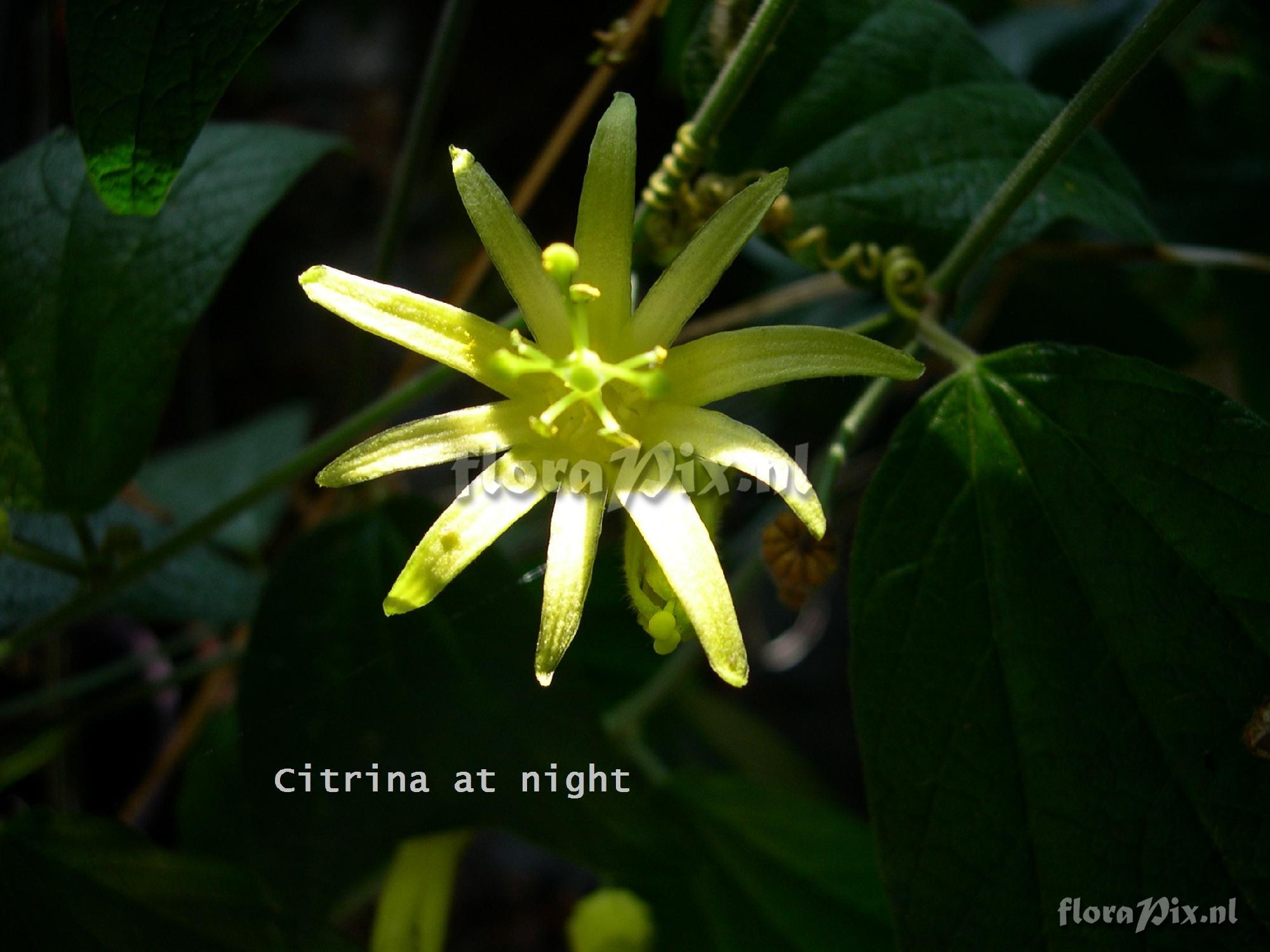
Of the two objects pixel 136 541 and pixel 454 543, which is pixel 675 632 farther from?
pixel 136 541

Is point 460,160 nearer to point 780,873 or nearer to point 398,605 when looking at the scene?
point 398,605

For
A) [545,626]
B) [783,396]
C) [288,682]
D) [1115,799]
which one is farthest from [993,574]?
[783,396]

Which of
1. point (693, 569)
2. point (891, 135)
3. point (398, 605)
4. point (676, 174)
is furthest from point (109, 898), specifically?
point (891, 135)

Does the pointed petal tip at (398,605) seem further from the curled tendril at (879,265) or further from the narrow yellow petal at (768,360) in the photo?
the curled tendril at (879,265)

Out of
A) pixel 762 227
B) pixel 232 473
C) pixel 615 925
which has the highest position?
pixel 232 473

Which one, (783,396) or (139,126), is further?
(783,396)

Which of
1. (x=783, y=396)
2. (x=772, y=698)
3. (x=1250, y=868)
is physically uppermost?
(x=783, y=396)
